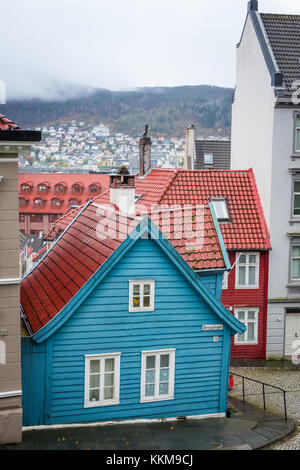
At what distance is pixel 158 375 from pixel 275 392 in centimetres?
739

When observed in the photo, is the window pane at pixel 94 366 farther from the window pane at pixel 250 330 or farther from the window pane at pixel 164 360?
the window pane at pixel 250 330

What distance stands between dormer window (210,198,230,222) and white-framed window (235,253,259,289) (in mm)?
1821

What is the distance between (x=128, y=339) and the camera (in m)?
15.2

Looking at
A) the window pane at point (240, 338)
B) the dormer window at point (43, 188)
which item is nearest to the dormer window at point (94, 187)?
the dormer window at point (43, 188)

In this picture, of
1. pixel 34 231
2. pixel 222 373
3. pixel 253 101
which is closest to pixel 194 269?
pixel 222 373

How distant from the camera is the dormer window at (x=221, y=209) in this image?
84.1 ft

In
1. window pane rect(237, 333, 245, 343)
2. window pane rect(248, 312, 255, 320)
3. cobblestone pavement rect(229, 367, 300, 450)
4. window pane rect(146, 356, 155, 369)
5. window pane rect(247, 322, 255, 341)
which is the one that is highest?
window pane rect(146, 356, 155, 369)

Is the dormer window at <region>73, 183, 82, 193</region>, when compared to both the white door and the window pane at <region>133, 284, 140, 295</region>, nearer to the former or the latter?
the white door

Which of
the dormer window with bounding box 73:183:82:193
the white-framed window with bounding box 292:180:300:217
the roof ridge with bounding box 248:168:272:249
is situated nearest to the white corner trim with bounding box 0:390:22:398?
the roof ridge with bounding box 248:168:272:249

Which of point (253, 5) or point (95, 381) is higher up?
point (253, 5)

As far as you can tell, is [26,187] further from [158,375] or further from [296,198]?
[158,375]

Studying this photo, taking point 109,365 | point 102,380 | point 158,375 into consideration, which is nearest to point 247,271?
→ point 158,375

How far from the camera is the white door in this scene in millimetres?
26297

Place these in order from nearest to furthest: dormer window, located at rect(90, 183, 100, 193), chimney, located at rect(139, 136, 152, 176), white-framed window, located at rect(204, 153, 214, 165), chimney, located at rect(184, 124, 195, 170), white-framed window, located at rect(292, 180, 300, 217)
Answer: white-framed window, located at rect(292, 180, 300, 217), chimney, located at rect(139, 136, 152, 176), chimney, located at rect(184, 124, 195, 170), white-framed window, located at rect(204, 153, 214, 165), dormer window, located at rect(90, 183, 100, 193)
